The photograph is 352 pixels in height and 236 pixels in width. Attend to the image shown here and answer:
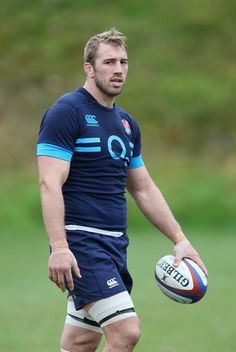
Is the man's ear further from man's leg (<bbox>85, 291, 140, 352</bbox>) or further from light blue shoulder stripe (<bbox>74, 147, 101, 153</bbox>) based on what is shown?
man's leg (<bbox>85, 291, 140, 352</bbox>)

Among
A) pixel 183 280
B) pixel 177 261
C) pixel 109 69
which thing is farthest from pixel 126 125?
pixel 183 280

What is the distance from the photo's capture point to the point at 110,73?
6.24 meters

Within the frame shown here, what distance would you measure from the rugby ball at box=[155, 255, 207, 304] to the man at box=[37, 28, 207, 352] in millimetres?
70

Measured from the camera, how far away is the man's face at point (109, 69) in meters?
6.24

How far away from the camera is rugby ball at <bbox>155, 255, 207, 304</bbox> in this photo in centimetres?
637

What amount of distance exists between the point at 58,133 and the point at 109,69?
1.81 feet

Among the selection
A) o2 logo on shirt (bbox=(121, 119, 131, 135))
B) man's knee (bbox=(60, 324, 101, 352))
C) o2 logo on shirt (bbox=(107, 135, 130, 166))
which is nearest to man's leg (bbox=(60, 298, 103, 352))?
man's knee (bbox=(60, 324, 101, 352))

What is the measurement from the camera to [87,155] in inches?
243

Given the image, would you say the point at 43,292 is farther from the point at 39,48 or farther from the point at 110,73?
the point at 39,48

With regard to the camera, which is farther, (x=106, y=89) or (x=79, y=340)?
(x=79, y=340)

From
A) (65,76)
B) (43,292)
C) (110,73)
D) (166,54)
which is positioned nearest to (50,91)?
(65,76)

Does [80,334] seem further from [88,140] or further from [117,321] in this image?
[88,140]

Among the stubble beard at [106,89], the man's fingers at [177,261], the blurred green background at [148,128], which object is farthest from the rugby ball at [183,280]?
the blurred green background at [148,128]

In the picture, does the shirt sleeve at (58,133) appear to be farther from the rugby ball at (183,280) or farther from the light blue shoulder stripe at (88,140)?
the rugby ball at (183,280)
